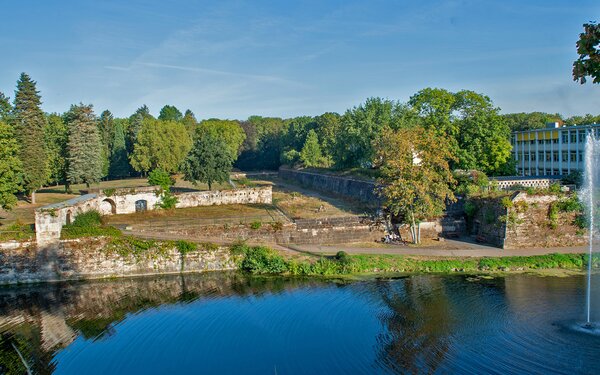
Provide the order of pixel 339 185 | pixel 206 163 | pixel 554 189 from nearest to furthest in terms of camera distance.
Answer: pixel 554 189 < pixel 206 163 < pixel 339 185

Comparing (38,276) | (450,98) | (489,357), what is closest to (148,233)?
(38,276)

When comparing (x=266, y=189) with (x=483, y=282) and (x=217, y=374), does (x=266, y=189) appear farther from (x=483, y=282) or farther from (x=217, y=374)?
(x=217, y=374)

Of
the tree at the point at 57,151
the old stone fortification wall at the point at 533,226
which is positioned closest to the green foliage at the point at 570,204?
the old stone fortification wall at the point at 533,226

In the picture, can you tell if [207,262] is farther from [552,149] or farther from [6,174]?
[552,149]

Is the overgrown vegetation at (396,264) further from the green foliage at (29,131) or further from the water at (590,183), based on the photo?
the green foliage at (29,131)

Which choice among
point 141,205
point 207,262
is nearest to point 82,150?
point 141,205

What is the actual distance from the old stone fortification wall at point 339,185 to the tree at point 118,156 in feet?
89.0

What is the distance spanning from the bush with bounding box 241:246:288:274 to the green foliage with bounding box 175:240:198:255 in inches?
116

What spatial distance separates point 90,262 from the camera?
2711cm

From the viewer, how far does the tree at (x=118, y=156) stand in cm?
7581

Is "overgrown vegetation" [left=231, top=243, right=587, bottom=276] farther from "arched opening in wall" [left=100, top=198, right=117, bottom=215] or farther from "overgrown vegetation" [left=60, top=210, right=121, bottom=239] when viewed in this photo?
"arched opening in wall" [left=100, top=198, right=117, bottom=215]

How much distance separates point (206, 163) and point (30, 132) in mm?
16601

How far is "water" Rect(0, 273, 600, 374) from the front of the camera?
15.5m

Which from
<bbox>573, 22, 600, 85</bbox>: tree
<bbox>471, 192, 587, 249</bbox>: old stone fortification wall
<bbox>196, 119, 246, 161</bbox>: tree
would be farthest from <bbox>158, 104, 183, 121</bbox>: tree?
<bbox>573, 22, 600, 85</bbox>: tree
